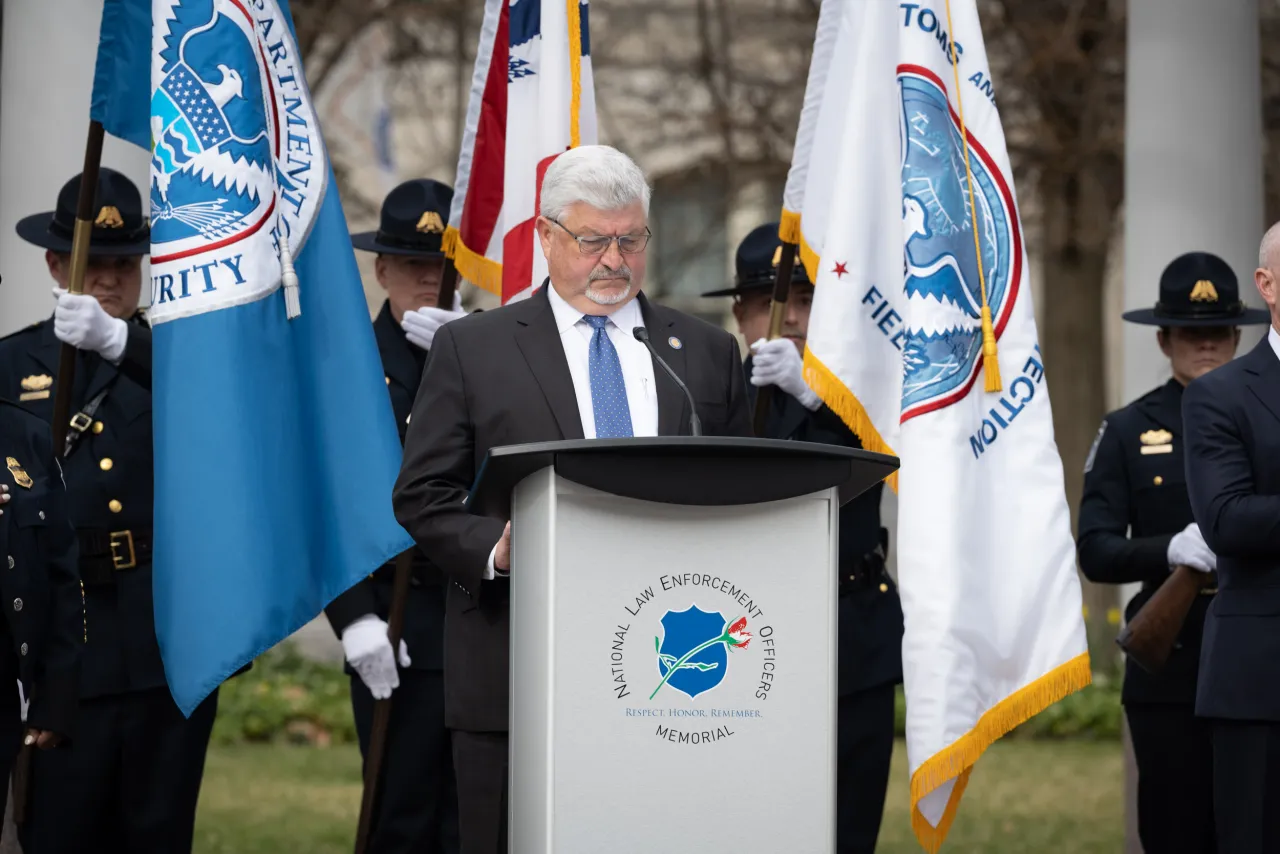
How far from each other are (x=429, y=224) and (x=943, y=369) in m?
2.02

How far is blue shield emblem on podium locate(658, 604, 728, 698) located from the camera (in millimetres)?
3416

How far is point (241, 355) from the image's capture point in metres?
5.34

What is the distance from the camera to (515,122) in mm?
6145

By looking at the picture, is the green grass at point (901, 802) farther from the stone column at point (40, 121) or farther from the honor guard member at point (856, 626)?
the honor guard member at point (856, 626)

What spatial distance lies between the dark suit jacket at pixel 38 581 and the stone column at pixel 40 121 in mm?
3686

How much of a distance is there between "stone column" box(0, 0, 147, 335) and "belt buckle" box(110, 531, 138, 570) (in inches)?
116

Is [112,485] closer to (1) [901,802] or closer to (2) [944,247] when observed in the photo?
(2) [944,247]

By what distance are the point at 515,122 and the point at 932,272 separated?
1446mm

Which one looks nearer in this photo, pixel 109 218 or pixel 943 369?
pixel 943 369

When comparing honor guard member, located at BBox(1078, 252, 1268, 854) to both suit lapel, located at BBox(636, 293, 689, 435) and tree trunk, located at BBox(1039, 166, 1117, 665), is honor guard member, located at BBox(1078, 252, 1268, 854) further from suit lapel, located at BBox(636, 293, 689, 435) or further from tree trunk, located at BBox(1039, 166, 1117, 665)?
tree trunk, located at BBox(1039, 166, 1117, 665)

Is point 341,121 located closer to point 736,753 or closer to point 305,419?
point 305,419

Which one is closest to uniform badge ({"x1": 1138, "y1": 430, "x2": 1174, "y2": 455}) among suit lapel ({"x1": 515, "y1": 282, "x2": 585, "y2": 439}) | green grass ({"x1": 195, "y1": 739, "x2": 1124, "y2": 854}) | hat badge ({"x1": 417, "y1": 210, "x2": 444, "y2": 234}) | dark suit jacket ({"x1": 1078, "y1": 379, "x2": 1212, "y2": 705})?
dark suit jacket ({"x1": 1078, "y1": 379, "x2": 1212, "y2": 705})

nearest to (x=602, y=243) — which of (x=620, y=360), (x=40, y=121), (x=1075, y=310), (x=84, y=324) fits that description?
(x=620, y=360)

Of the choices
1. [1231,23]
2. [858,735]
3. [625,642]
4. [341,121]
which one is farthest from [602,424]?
[341,121]
